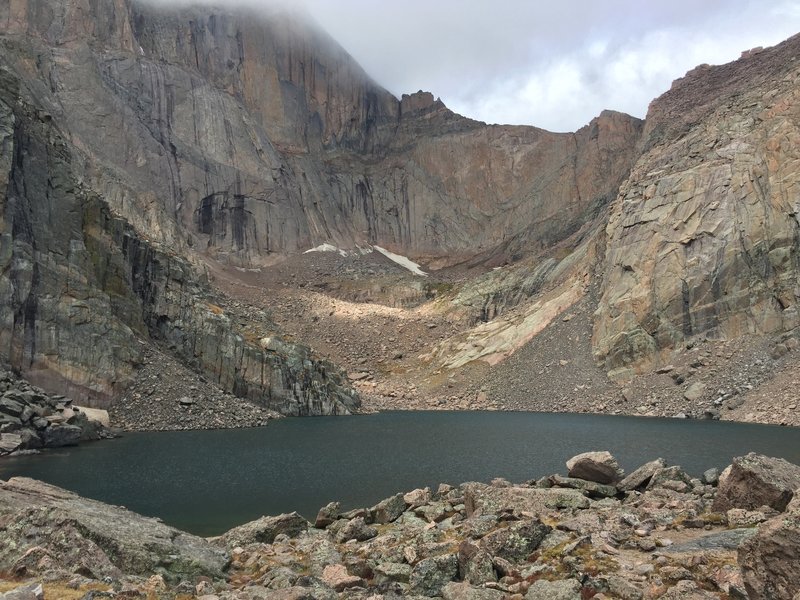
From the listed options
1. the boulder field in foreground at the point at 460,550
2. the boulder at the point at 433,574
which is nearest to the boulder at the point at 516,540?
the boulder field in foreground at the point at 460,550

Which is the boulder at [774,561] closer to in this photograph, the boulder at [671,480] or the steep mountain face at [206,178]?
the boulder at [671,480]

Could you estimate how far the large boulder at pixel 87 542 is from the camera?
1225 cm

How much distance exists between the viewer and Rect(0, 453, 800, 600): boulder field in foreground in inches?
399

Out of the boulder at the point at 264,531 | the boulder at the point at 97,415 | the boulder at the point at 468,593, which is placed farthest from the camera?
the boulder at the point at 97,415

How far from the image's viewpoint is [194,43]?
543ft

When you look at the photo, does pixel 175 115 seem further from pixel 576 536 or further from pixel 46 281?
pixel 576 536

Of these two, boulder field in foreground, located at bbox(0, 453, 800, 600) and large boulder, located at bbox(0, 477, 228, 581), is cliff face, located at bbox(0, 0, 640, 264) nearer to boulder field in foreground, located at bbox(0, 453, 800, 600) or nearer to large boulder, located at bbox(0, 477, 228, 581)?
large boulder, located at bbox(0, 477, 228, 581)

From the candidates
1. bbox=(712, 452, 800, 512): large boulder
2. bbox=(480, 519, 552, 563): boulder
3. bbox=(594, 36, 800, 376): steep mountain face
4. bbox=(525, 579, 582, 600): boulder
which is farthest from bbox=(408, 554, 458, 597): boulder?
bbox=(594, 36, 800, 376): steep mountain face

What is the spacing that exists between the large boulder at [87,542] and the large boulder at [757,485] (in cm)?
1300

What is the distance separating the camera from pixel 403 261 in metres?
171

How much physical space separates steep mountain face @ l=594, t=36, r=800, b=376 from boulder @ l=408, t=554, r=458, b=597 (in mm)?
74444

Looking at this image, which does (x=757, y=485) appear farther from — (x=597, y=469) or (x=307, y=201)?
(x=307, y=201)

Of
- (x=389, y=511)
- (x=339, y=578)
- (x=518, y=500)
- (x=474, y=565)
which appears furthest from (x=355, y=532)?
(x=474, y=565)

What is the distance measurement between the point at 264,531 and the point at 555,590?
10875 millimetres
